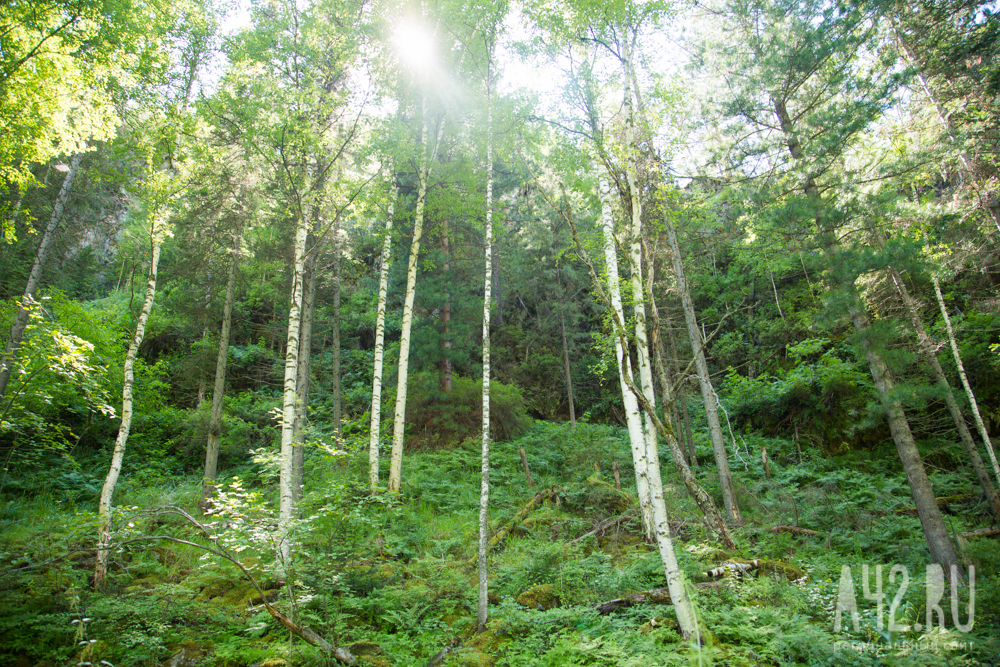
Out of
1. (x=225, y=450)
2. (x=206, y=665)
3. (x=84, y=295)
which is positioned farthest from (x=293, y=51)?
(x=84, y=295)

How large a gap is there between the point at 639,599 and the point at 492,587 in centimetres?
221

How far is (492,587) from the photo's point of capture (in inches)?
263

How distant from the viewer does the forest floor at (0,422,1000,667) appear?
175 inches

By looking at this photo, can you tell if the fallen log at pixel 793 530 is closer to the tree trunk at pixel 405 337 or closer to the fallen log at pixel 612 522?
the fallen log at pixel 612 522

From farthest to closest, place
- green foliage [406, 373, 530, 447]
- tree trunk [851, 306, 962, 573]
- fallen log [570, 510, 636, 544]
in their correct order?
green foliage [406, 373, 530, 447], fallen log [570, 510, 636, 544], tree trunk [851, 306, 962, 573]

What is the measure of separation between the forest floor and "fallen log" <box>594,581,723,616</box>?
43 mm

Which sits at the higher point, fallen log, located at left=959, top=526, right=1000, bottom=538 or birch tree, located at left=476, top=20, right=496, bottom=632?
birch tree, located at left=476, top=20, right=496, bottom=632

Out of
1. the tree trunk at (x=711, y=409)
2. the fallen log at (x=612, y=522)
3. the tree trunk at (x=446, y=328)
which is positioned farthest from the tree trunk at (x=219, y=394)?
the tree trunk at (x=711, y=409)

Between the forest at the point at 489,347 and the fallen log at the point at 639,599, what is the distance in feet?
0.20

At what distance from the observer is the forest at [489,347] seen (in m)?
5.15

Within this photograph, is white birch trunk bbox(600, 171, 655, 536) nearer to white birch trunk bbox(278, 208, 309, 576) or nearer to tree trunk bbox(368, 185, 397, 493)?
white birch trunk bbox(278, 208, 309, 576)

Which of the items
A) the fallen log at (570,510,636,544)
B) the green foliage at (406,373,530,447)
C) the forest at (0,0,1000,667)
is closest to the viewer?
the forest at (0,0,1000,667)

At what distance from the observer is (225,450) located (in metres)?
13.3

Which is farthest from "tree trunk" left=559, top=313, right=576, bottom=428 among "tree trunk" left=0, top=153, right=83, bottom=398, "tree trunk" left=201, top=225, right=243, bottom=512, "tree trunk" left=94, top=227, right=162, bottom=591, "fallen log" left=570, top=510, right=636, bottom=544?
"tree trunk" left=0, top=153, right=83, bottom=398
